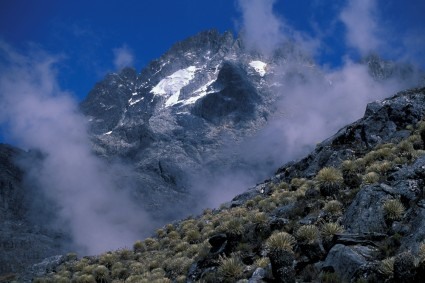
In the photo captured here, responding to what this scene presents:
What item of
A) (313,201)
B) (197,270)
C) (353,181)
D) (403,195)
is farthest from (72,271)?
(403,195)

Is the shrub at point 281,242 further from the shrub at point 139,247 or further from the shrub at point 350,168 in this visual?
the shrub at point 139,247

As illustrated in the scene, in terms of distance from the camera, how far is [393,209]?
1451 centimetres

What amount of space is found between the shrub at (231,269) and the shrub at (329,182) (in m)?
5.99

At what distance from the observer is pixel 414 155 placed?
2105 cm

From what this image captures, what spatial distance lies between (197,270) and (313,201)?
21.6 ft

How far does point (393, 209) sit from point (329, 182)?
5048 millimetres

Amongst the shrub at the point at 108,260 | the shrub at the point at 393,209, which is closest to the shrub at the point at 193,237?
the shrub at the point at 108,260

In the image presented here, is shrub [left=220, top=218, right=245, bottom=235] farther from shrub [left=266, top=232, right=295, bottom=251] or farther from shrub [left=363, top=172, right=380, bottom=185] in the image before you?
shrub [left=363, top=172, right=380, bottom=185]

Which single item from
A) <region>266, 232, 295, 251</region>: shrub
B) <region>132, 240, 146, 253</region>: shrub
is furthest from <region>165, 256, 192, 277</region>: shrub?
<region>132, 240, 146, 253</region>: shrub

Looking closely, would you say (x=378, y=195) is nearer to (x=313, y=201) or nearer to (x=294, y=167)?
(x=313, y=201)

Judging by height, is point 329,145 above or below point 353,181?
above

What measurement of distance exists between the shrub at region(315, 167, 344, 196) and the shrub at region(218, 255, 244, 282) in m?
5.99

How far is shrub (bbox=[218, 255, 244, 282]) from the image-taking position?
1530cm

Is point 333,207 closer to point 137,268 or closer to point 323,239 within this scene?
point 323,239
